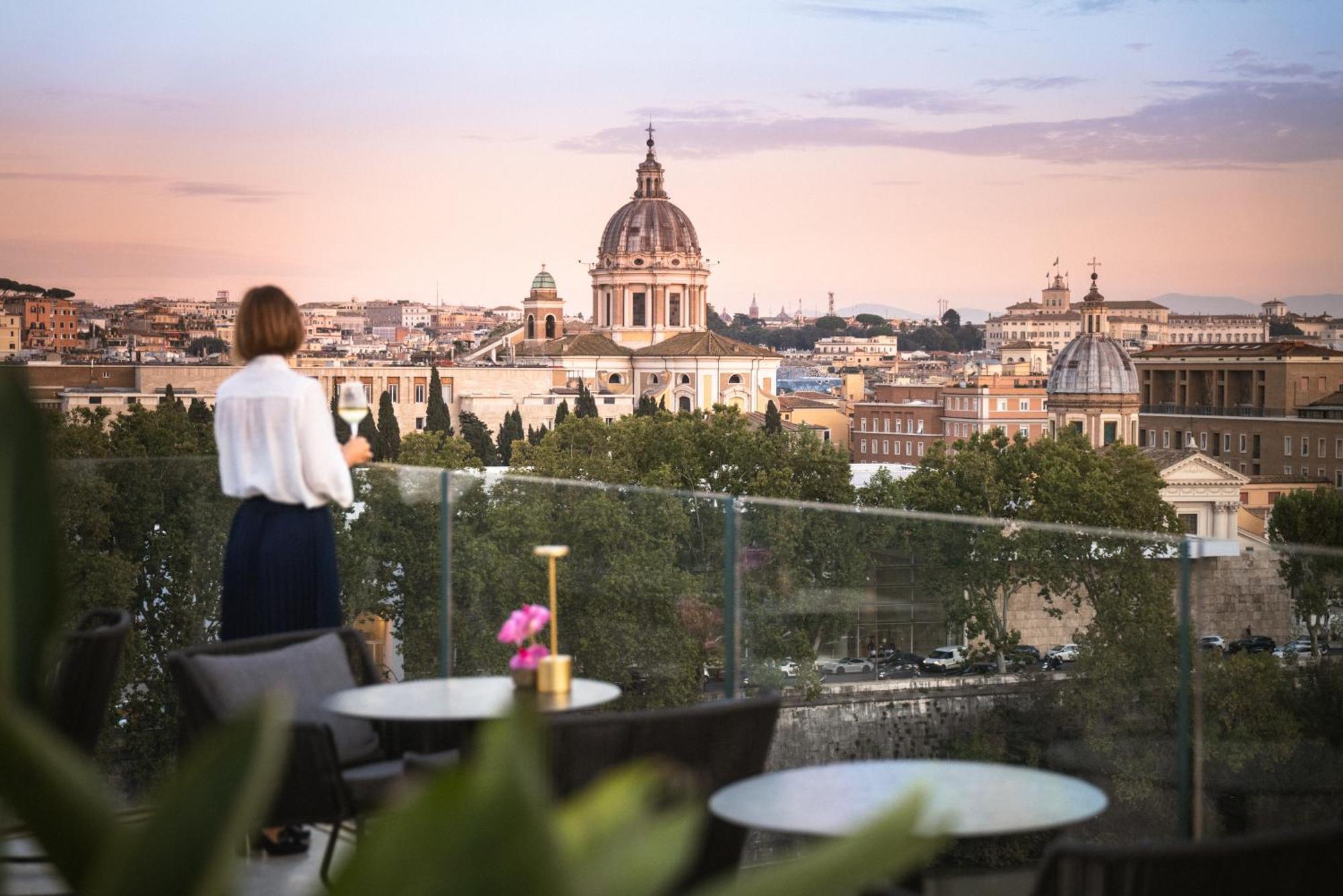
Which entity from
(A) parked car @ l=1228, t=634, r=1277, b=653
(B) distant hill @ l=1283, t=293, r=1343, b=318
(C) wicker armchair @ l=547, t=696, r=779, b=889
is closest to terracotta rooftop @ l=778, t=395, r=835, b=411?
(B) distant hill @ l=1283, t=293, r=1343, b=318

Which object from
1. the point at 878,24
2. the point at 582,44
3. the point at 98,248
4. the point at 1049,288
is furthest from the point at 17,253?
the point at 1049,288

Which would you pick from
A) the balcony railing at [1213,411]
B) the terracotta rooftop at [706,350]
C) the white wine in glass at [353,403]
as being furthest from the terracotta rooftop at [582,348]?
the white wine in glass at [353,403]

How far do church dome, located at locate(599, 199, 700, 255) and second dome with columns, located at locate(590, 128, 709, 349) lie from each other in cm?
4

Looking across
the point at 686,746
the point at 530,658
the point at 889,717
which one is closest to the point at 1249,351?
the point at 889,717

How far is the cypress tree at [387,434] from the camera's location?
5797 cm

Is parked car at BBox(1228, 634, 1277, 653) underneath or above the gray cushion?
above

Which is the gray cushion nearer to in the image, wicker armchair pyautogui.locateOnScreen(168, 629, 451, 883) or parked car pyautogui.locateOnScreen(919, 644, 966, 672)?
wicker armchair pyautogui.locateOnScreen(168, 629, 451, 883)

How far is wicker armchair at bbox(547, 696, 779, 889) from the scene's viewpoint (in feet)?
7.47

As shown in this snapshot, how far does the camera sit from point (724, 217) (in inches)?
3910

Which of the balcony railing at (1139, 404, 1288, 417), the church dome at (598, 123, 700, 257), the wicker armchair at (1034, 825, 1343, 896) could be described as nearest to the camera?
the wicker armchair at (1034, 825, 1343, 896)

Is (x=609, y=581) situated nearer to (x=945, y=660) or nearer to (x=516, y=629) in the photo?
(x=945, y=660)

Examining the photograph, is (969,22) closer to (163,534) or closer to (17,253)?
(17,253)

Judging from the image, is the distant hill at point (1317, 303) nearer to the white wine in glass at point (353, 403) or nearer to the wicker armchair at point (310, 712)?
the white wine in glass at point (353, 403)

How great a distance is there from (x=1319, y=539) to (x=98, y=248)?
1813 inches
